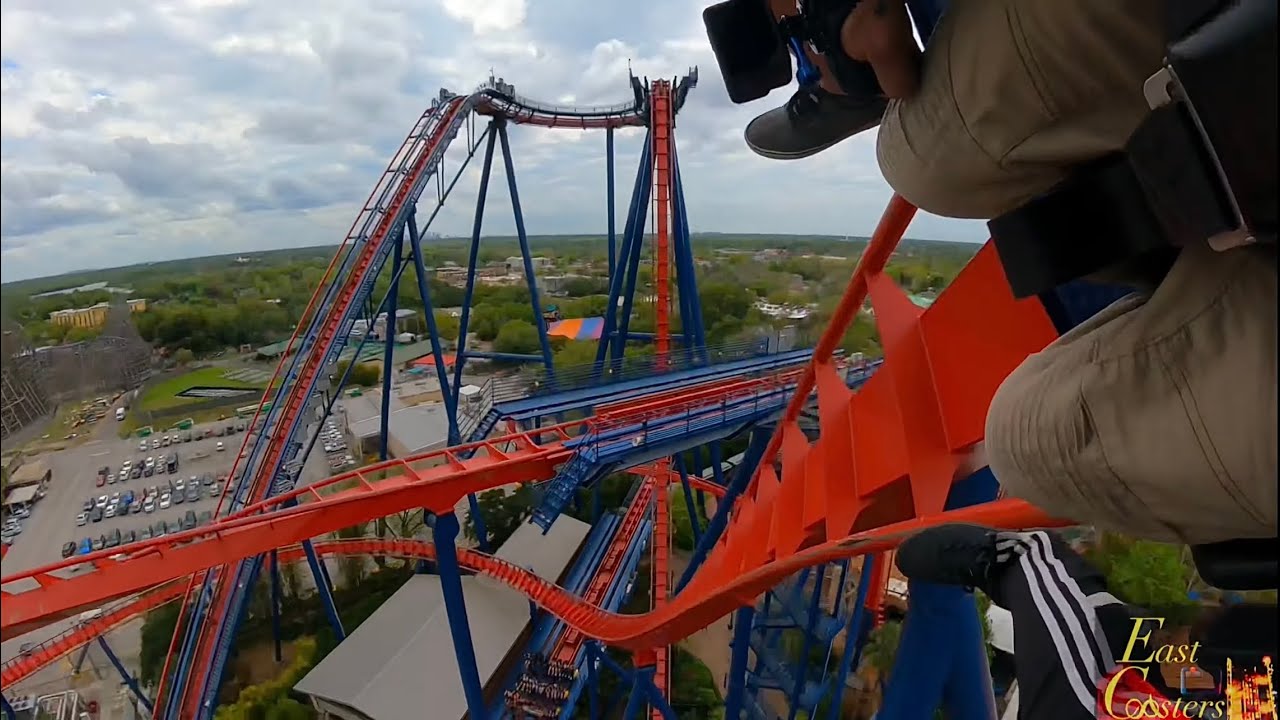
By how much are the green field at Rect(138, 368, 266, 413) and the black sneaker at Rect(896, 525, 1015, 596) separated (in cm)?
200

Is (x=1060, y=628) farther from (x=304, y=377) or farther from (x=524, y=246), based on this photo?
(x=524, y=246)

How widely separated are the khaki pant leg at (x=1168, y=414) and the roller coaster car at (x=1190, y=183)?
0.03 metres

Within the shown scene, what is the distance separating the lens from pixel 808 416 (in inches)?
90.2

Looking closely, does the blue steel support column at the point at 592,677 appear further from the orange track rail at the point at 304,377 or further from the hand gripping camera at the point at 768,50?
the hand gripping camera at the point at 768,50

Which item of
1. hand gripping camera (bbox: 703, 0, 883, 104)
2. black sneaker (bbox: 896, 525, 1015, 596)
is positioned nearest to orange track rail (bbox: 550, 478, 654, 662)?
black sneaker (bbox: 896, 525, 1015, 596)

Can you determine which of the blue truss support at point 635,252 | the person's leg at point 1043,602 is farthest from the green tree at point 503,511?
the person's leg at point 1043,602

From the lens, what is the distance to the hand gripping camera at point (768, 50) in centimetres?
42

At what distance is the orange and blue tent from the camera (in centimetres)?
930

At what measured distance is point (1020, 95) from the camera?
1.05ft

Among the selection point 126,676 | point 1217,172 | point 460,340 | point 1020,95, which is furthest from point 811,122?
point 460,340

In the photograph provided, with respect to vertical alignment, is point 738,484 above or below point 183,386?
below

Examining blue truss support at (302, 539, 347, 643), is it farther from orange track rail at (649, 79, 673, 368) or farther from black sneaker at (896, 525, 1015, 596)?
black sneaker at (896, 525, 1015, 596)

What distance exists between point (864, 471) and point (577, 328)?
8.82 m

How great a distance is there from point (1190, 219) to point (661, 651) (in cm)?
450
